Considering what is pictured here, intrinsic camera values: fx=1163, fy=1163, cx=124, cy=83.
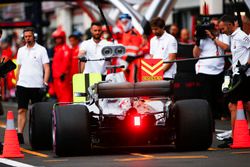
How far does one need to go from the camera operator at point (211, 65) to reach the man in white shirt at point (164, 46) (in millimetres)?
2106

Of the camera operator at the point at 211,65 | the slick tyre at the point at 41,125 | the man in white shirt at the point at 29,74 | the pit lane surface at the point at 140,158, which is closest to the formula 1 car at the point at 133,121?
the pit lane surface at the point at 140,158

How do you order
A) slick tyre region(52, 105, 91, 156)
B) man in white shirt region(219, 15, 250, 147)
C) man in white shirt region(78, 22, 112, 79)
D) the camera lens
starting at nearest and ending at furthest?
slick tyre region(52, 105, 91, 156) → man in white shirt region(219, 15, 250, 147) → the camera lens → man in white shirt region(78, 22, 112, 79)

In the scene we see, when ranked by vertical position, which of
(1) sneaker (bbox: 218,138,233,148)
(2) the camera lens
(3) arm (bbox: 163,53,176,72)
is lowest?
(1) sneaker (bbox: 218,138,233,148)

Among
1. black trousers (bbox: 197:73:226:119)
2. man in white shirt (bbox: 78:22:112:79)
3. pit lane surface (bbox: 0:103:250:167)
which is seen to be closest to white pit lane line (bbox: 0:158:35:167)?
pit lane surface (bbox: 0:103:250:167)

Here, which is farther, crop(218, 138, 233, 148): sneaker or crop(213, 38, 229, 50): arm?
crop(213, 38, 229, 50): arm

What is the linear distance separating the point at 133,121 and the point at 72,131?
0.88 metres

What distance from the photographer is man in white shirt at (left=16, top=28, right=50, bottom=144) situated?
18.0 metres

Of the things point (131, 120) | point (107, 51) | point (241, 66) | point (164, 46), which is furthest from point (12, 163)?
point (164, 46)

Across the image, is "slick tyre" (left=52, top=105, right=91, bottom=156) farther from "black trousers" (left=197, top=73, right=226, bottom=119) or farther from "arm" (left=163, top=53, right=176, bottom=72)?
"black trousers" (left=197, top=73, right=226, bottom=119)

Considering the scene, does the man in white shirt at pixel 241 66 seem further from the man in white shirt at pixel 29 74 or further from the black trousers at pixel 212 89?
the black trousers at pixel 212 89

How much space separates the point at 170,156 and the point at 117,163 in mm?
1031

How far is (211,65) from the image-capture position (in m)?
21.4

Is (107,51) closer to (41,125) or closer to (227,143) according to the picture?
(41,125)

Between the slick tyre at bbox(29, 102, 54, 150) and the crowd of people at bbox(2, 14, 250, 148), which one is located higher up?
the crowd of people at bbox(2, 14, 250, 148)
